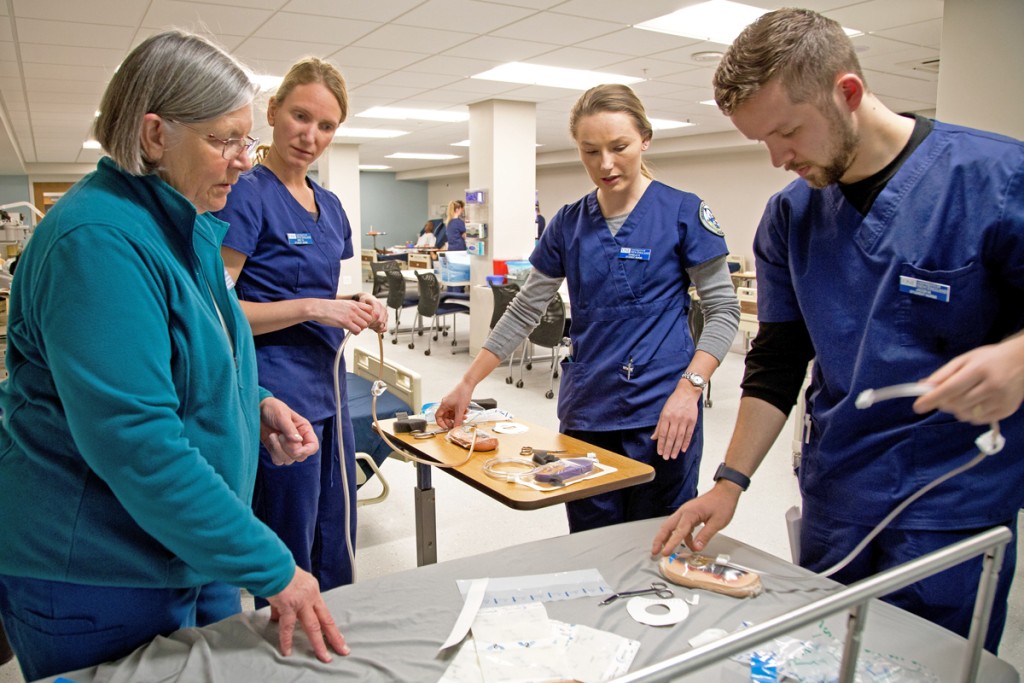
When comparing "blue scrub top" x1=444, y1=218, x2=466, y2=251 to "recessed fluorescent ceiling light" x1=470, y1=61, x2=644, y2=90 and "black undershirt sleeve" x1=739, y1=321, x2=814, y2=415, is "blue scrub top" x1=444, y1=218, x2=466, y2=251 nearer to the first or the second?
"recessed fluorescent ceiling light" x1=470, y1=61, x2=644, y2=90

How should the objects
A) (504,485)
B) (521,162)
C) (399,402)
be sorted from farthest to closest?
1. (521,162)
2. (399,402)
3. (504,485)

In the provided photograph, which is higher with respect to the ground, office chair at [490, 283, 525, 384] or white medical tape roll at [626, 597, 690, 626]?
office chair at [490, 283, 525, 384]

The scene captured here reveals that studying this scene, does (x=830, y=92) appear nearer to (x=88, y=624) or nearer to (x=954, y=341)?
(x=954, y=341)

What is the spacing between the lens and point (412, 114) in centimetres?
873

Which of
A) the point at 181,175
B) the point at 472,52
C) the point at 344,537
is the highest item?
the point at 472,52

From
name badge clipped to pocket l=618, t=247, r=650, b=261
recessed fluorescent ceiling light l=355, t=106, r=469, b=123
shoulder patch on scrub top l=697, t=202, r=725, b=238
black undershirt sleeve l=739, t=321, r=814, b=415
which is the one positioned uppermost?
recessed fluorescent ceiling light l=355, t=106, r=469, b=123

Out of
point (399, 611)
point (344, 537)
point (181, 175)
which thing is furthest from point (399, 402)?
point (181, 175)

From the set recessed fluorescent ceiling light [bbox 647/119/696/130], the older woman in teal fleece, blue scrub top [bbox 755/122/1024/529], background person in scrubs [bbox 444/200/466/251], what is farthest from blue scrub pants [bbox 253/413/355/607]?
background person in scrubs [bbox 444/200/466/251]

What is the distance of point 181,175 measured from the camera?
41.0 inches

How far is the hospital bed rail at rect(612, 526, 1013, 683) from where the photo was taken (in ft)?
2.20

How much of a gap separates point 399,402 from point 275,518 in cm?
162

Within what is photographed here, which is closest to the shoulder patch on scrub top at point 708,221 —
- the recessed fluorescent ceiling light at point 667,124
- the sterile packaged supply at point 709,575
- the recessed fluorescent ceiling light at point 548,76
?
the sterile packaged supply at point 709,575

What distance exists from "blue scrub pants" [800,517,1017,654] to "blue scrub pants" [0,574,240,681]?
1.11 m

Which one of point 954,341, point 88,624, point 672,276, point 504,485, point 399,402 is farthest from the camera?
point 399,402
